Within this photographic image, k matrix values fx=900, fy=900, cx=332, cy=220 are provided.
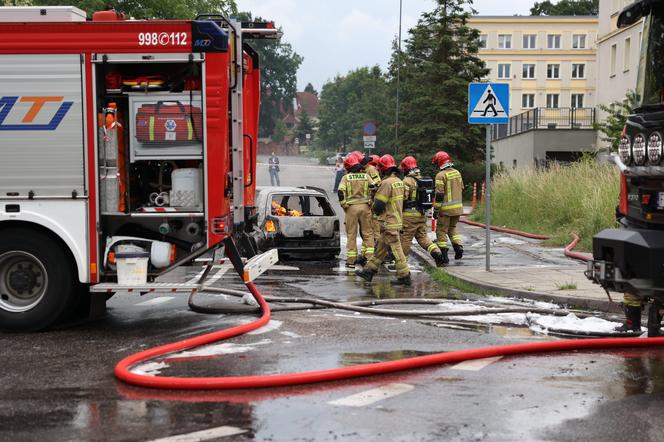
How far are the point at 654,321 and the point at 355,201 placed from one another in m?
7.85

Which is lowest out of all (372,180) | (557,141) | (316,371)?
(316,371)

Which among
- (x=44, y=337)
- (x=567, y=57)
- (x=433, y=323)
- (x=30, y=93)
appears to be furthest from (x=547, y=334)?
(x=567, y=57)

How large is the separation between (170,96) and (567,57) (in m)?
83.3

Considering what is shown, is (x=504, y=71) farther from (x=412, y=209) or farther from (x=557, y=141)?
(x=412, y=209)

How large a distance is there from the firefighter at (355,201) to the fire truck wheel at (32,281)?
6735 millimetres

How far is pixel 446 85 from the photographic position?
41.7 metres

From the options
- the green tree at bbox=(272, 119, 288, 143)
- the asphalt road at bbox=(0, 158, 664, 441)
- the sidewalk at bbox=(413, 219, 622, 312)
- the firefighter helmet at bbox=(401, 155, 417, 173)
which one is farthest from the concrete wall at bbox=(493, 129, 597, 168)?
the green tree at bbox=(272, 119, 288, 143)

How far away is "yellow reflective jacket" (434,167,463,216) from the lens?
15.6 m

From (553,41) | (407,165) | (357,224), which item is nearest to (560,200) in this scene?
(407,165)

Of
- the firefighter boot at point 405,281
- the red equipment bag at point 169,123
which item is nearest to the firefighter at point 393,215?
the firefighter boot at point 405,281

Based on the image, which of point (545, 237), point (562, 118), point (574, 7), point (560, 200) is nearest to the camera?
point (545, 237)

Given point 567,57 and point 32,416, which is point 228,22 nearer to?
point 32,416

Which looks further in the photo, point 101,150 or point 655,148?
point 101,150

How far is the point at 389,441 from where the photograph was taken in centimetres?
497
